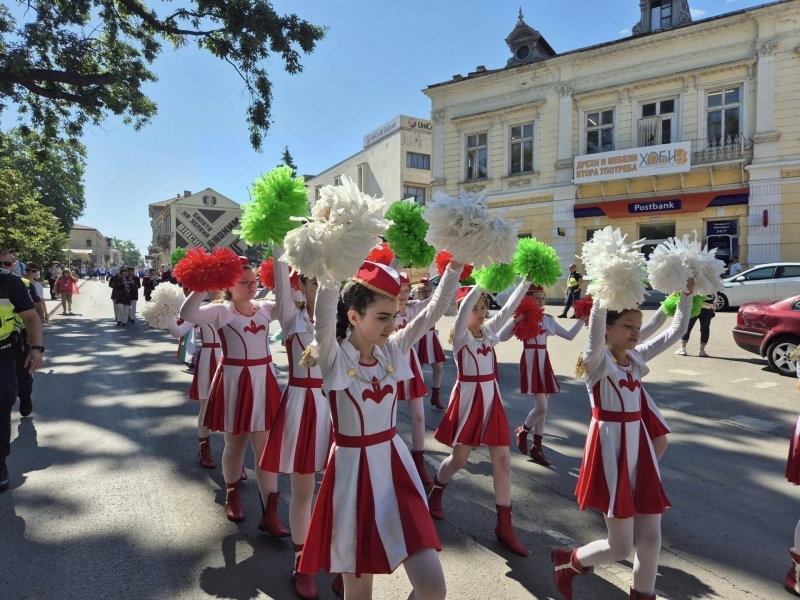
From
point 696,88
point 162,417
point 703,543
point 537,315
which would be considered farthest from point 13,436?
point 696,88

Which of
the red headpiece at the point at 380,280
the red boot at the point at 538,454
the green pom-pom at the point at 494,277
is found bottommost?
the red boot at the point at 538,454

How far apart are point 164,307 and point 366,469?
9.63 ft

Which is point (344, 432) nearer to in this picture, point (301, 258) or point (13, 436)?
point (301, 258)

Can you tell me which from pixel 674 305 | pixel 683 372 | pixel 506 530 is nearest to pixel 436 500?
pixel 506 530

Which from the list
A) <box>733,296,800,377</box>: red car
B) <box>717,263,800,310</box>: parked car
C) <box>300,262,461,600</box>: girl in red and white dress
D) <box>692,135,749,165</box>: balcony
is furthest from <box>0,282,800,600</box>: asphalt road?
<box>692,135,749,165</box>: balcony

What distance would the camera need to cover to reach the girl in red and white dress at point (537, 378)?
214 inches

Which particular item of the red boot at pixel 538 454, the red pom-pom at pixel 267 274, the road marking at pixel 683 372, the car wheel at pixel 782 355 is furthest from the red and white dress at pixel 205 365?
the car wheel at pixel 782 355

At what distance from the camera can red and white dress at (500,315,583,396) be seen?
5.58m

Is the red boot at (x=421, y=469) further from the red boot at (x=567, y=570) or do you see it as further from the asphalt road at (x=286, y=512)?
the red boot at (x=567, y=570)

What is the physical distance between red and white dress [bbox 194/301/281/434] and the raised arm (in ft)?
5.84

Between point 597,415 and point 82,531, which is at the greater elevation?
point 597,415

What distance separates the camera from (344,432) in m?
2.49

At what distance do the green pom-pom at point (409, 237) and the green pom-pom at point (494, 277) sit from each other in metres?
0.52

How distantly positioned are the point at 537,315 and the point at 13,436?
5974 mm
